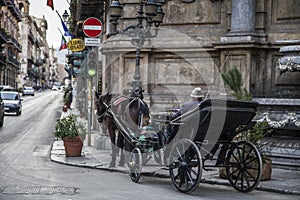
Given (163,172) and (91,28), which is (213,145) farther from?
(91,28)

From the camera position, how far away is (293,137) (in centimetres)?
1158

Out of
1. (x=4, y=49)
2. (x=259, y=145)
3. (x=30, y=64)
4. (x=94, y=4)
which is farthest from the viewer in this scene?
(x=30, y=64)

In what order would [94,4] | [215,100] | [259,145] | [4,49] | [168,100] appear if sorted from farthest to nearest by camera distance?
[4,49], [94,4], [168,100], [259,145], [215,100]

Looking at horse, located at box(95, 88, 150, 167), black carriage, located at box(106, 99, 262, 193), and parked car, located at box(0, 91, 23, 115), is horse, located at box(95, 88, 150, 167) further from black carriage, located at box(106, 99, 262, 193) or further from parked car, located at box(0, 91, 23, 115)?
parked car, located at box(0, 91, 23, 115)

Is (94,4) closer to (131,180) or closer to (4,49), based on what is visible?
(131,180)

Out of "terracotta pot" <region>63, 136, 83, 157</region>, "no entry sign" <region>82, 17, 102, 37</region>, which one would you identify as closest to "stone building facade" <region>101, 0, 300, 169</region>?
"no entry sign" <region>82, 17, 102, 37</region>

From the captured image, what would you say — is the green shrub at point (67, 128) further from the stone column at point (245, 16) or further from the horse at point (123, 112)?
the stone column at point (245, 16)

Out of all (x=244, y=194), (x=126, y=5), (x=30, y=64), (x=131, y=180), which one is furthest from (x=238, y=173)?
(x=30, y=64)

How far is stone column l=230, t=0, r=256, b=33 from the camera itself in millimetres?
14398

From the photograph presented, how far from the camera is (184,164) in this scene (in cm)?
885

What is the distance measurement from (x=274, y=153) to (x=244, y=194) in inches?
115

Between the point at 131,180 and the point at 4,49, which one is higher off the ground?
the point at 4,49

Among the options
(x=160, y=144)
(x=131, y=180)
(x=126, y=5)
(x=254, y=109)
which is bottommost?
(x=131, y=180)

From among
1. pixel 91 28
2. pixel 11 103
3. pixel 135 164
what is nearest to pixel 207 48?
pixel 91 28
